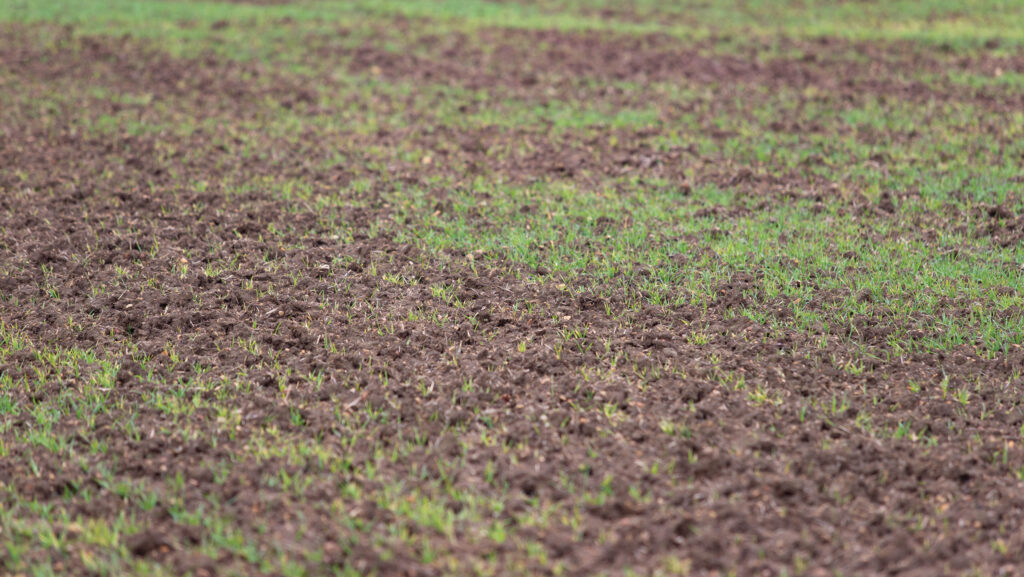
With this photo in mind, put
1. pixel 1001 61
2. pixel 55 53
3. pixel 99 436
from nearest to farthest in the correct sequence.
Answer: pixel 99 436, pixel 1001 61, pixel 55 53

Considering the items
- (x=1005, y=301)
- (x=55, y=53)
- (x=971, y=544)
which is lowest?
(x=971, y=544)

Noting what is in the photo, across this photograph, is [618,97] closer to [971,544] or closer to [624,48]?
[624,48]

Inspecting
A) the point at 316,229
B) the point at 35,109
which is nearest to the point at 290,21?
the point at 35,109

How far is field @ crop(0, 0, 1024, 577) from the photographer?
3.86 metres

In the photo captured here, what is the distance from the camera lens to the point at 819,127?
9.29 meters

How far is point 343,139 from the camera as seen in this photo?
9.25 meters

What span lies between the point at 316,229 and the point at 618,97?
492 cm

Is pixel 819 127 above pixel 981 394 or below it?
above

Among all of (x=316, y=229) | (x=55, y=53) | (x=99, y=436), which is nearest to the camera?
(x=99, y=436)

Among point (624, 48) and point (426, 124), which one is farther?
point (624, 48)

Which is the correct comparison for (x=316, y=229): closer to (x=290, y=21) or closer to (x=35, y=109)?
(x=35, y=109)

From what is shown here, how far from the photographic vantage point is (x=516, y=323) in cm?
561

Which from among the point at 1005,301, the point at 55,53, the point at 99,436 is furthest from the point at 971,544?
the point at 55,53

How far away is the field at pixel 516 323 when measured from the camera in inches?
152
